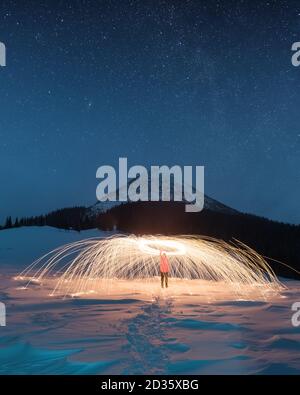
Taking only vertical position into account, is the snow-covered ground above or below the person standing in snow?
below

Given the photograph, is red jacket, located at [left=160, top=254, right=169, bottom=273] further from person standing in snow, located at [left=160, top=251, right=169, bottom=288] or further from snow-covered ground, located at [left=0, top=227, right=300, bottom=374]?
snow-covered ground, located at [left=0, top=227, right=300, bottom=374]

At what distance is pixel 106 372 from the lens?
6961 millimetres

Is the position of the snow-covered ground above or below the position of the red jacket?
below

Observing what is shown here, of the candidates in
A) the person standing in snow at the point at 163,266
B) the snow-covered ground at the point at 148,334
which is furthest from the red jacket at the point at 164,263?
the snow-covered ground at the point at 148,334

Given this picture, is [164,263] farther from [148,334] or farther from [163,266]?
[148,334]

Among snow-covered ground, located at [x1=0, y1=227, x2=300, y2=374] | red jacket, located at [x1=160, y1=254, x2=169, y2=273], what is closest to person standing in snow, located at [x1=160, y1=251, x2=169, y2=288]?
red jacket, located at [x1=160, y1=254, x2=169, y2=273]

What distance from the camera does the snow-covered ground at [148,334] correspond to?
7.35 meters

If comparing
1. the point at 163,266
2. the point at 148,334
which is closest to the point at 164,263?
the point at 163,266

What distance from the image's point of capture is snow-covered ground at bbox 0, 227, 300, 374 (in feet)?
24.1

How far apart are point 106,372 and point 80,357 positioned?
0.91 m

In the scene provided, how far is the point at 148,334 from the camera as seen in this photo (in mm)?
9320

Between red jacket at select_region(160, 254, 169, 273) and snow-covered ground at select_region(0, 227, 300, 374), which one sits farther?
red jacket at select_region(160, 254, 169, 273)
